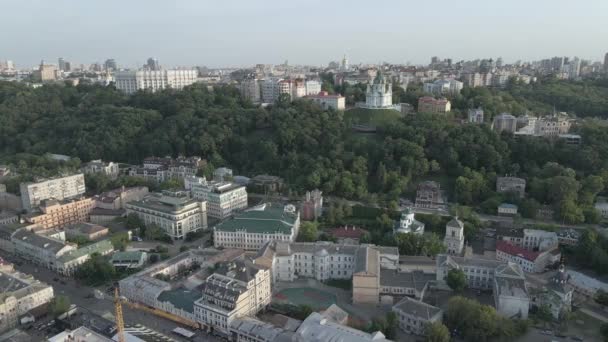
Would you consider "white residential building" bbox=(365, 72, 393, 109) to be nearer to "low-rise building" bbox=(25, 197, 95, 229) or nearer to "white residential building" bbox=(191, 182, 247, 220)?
"white residential building" bbox=(191, 182, 247, 220)

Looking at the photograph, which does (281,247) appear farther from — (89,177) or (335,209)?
(89,177)

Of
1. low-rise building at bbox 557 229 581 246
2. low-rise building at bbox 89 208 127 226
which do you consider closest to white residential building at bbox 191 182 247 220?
low-rise building at bbox 89 208 127 226

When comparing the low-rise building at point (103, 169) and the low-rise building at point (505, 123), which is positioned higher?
the low-rise building at point (505, 123)

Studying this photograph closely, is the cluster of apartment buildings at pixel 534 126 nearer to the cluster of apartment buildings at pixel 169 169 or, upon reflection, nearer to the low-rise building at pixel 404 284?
the low-rise building at pixel 404 284

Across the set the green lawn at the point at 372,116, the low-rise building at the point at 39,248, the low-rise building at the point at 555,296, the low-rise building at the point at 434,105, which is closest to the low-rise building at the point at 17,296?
the low-rise building at the point at 39,248

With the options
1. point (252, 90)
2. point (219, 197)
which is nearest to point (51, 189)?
point (219, 197)
